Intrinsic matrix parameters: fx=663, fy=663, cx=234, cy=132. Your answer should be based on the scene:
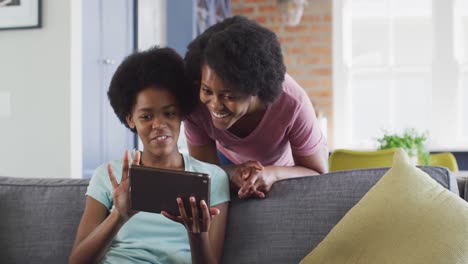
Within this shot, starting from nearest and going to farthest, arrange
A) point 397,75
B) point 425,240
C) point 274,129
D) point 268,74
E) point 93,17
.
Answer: point 425,240, point 268,74, point 274,129, point 93,17, point 397,75

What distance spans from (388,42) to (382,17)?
0.22 metres

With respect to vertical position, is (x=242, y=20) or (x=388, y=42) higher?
(x=388, y=42)

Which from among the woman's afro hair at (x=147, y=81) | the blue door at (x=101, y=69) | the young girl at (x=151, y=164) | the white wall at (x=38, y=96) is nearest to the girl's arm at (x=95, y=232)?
the young girl at (x=151, y=164)

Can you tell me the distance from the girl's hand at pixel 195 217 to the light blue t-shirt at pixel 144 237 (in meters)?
0.21

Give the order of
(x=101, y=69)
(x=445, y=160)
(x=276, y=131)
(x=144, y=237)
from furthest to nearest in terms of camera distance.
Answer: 1. (x=445, y=160)
2. (x=101, y=69)
3. (x=276, y=131)
4. (x=144, y=237)

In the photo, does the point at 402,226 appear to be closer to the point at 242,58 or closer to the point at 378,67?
the point at 242,58

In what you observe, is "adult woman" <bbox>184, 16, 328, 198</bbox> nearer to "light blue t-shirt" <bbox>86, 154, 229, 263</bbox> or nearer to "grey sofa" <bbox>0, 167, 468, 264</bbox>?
"grey sofa" <bbox>0, 167, 468, 264</bbox>

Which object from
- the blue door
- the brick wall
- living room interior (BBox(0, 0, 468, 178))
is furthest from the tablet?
the brick wall

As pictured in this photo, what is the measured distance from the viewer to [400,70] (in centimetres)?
564

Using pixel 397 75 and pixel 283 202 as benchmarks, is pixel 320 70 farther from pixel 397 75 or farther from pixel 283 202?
pixel 283 202

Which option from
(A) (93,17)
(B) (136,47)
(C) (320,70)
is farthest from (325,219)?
(C) (320,70)

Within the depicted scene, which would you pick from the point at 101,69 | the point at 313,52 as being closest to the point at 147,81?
the point at 101,69

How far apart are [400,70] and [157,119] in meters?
4.33

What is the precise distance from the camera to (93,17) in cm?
353
